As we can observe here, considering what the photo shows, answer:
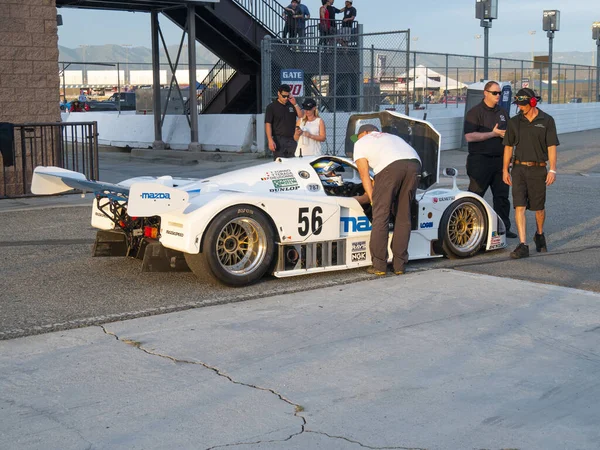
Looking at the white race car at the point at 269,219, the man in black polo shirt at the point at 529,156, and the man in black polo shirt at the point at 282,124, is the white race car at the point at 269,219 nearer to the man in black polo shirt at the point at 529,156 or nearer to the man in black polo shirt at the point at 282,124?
the man in black polo shirt at the point at 529,156

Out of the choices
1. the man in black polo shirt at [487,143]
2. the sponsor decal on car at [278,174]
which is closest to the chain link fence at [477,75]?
the man in black polo shirt at [487,143]

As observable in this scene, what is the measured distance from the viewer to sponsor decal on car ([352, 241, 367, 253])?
315 inches

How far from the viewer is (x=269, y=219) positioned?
7465mm

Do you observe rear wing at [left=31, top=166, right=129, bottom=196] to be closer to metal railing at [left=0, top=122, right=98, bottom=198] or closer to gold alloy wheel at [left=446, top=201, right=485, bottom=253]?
gold alloy wheel at [left=446, top=201, right=485, bottom=253]

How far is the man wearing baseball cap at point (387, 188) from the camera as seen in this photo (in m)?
7.85

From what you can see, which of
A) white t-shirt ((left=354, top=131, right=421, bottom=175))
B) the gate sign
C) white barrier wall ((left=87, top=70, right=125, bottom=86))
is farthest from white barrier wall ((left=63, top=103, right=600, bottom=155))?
white barrier wall ((left=87, top=70, right=125, bottom=86))

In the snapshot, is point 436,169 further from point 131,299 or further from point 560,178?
point 560,178

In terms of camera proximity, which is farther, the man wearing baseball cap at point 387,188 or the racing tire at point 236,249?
the man wearing baseball cap at point 387,188

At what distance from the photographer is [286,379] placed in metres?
5.04

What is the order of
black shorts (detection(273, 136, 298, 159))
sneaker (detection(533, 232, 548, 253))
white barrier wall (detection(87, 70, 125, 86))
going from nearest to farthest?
1. sneaker (detection(533, 232, 548, 253))
2. black shorts (detection(273, 136, 298, 159))
3. white barrier wall (detection(87, 70, 125, 86))

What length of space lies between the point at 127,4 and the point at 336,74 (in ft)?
18.1

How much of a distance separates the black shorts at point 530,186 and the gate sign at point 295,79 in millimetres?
11846

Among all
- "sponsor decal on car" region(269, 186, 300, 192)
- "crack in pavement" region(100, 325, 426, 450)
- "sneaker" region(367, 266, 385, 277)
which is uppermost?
"sponsor decal on car" region(269, 186, 300, 192)

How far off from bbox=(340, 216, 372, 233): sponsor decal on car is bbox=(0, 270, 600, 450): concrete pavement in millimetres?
1052
